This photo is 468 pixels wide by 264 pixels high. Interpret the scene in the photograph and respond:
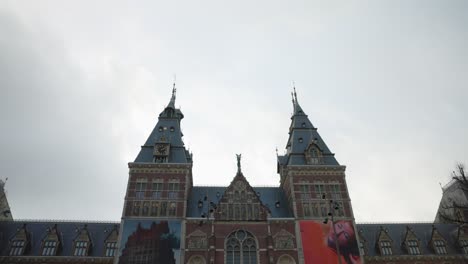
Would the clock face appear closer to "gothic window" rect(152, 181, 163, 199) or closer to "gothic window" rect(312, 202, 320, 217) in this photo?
"gothic window" rect(152, 181, 163, 199)

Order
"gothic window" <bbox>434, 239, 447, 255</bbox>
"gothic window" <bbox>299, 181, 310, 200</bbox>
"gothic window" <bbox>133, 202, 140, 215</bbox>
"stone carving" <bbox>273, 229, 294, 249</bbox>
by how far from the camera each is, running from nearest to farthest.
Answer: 1. "stone carving" <bbox>273, 229, 294, 249</bbox>
2. "gothic window" <bbox>133, 202, 140, 215</bbox>
3. "gothic window" <bbox>299, 181, 310, 200</bbox>
4. "gothic window" <bbox>434, 239, 447, 255</bbox>

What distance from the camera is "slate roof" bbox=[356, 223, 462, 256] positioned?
176 ft

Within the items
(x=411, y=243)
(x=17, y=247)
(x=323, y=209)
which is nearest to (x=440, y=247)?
(x=411, y=243)

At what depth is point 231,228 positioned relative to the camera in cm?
4841

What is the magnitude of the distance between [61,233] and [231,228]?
91.9 feet

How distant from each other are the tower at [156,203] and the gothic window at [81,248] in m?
8.79

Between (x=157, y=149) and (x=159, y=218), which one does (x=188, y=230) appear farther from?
(x=157, y=149)

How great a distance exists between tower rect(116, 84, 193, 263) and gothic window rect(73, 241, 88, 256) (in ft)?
28.9

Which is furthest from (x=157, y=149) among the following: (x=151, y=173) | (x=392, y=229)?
(x=392, y=229)

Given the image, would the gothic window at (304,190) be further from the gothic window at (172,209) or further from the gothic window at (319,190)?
the gothic window at (172,209)

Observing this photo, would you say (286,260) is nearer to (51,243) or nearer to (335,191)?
(335,191)

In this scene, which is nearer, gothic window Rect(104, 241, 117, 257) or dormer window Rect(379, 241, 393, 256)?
gothic window Rect(104, 241, 117, 257)

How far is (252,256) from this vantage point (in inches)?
1838

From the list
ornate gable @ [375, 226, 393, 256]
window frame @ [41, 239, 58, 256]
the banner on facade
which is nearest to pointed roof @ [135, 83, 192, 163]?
window frame @ [41, 239, 58, 256]
